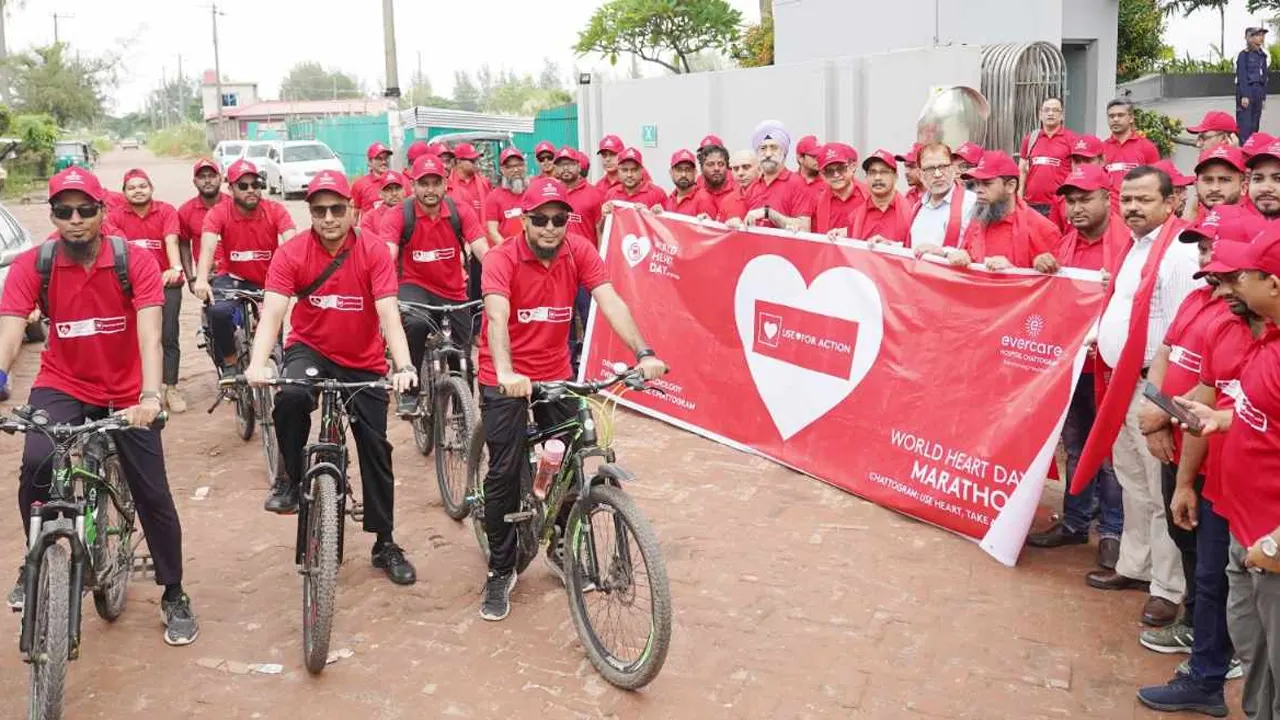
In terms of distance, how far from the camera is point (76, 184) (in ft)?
17.3

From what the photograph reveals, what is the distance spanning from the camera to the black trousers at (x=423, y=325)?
820 centimetres

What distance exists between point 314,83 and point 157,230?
138 metres

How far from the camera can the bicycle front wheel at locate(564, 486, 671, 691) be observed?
4.84 m

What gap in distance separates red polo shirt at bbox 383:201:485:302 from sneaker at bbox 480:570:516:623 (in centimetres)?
305

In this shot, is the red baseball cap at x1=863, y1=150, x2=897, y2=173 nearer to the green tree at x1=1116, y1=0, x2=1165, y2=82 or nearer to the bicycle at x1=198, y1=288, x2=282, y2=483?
the bicycle at x1=198, y1=288, x2=282, y2=483

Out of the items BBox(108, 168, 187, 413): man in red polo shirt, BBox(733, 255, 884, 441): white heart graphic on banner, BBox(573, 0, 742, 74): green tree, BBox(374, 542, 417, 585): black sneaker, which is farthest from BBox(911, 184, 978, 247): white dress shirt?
BBox(573, 0, 742, 74): green tree

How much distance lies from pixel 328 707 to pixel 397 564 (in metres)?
1.42

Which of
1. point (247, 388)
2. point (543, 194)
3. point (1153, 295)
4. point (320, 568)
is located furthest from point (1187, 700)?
point (247, 388)

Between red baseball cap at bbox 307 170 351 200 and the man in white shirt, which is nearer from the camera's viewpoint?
the man in white shirt

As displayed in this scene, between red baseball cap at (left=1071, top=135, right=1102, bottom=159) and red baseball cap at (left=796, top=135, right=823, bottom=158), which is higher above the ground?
red baseball cap at (left=796, top=135, right=823, bottom=158)

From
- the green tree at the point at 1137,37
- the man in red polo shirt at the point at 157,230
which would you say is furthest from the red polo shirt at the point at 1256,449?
the green tree at the point at 1137,37

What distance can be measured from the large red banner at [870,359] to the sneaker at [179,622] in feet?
7.68

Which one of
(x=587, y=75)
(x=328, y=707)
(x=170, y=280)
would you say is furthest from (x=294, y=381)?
(x=587, y=75)

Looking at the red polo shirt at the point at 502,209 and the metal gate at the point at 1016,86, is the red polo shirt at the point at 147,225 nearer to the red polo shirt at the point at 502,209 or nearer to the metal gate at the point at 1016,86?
the red polo shirt at the point at 502,209
